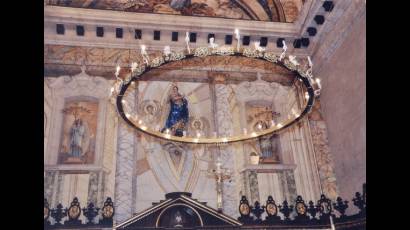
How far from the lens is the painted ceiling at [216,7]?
852 cm

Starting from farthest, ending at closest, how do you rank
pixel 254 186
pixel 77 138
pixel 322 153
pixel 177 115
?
pixel 322 153, pixel 177 115, pixel 77 138, pixel 254 186

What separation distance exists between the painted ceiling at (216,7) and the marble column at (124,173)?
9.19 ft

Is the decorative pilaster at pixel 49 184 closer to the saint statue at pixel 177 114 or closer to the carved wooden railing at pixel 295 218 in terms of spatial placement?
the saint statue at pixel 177 114

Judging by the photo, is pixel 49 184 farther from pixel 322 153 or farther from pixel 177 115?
pixel 322 153

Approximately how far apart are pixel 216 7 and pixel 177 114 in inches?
115

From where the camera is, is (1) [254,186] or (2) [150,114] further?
(2) [150,114]

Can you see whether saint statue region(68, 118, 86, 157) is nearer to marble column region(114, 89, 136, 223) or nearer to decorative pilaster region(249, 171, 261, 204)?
marble column region(114, 89, 136, 223)

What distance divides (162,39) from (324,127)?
437cm

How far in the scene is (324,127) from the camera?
28.0 feet

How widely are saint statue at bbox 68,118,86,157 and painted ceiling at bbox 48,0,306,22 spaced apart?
109 inches

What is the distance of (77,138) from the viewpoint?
7777 mm

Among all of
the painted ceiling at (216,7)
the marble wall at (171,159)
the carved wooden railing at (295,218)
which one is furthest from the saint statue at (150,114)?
the carved wooden railing at (295,218)

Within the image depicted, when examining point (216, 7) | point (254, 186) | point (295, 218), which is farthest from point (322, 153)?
point (216, 7)
